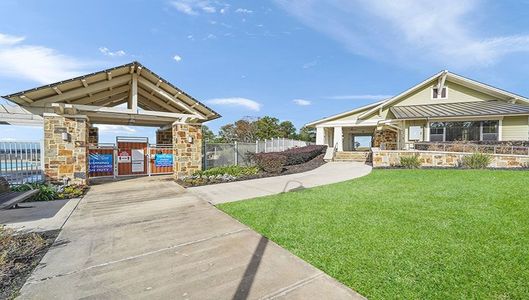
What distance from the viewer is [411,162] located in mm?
13086

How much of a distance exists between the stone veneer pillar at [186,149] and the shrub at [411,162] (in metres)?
11.0

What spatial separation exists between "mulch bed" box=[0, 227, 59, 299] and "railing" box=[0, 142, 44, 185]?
526 cm

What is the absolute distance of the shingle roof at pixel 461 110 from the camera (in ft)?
52.0

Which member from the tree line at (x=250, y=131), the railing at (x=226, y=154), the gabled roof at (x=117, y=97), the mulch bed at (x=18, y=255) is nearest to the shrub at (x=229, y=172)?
the railing at (x=226, y=154)

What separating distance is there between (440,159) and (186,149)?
13494mm

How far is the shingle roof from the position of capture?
52.0ft

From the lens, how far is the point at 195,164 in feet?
40.0

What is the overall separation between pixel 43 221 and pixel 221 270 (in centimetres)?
502

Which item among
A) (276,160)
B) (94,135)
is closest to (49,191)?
(94,135)

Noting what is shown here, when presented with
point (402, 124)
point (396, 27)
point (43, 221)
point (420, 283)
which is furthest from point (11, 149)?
point (402, 124)

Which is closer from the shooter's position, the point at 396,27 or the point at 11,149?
the point at 11,149

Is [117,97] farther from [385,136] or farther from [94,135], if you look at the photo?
[385,136]

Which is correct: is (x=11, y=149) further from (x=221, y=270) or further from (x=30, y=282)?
(x=221, y=270)

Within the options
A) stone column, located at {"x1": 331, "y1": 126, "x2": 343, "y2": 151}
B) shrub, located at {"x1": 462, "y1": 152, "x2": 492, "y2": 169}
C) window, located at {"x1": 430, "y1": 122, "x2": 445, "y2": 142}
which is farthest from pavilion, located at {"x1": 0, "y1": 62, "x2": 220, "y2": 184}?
window, located at {"x1": 430, "y1": 122, "x2": 445, "y2": 142}
